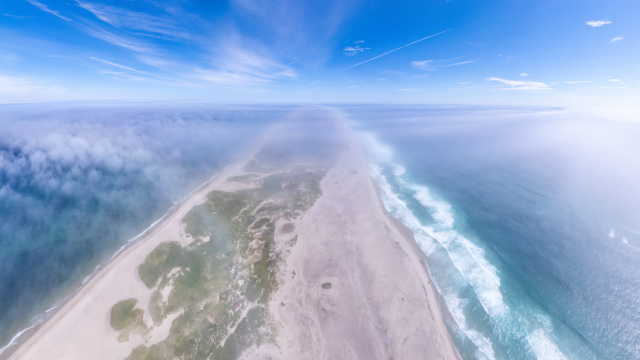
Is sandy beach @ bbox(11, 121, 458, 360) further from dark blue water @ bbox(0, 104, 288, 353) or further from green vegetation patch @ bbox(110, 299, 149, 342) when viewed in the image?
dark blue water @ bbox(0, 104, 288, 353)

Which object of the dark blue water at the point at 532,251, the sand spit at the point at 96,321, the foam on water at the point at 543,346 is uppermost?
the dark blue water at the point at 532,251

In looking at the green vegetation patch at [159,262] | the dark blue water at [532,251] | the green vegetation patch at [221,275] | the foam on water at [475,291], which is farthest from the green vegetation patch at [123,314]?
the foam on water at [475,291]

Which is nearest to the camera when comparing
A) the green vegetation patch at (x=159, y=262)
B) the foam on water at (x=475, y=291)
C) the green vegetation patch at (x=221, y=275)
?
the foam on water at (x=475, y=291)

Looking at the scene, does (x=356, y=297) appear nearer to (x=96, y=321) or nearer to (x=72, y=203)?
(x=96, y=321)

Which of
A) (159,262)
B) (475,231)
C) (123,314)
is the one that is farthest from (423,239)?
(123,314)

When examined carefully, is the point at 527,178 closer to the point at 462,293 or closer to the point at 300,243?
the point at 462,293

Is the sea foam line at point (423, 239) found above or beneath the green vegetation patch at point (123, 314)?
above

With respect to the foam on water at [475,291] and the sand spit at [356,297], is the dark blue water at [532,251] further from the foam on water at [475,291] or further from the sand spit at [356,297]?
the sand spit at [356,297]
